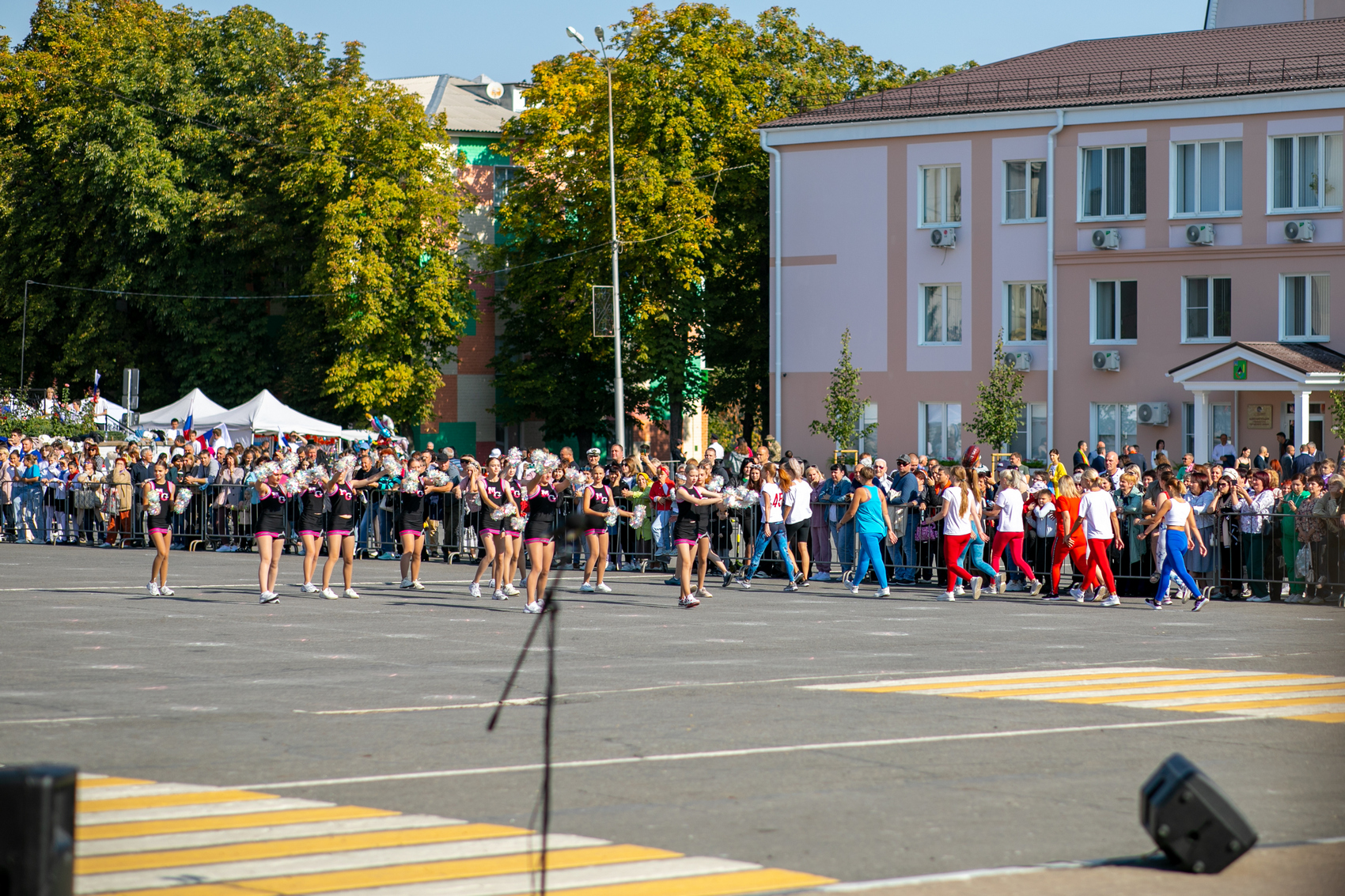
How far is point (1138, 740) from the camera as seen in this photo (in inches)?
399

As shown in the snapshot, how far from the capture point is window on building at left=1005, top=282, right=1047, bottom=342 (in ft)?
145

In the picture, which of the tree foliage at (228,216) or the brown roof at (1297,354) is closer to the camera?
the brown roof at (1297,354)

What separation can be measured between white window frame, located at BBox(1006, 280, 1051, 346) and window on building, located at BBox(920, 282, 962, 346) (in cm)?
127

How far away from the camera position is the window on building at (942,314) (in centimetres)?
4503

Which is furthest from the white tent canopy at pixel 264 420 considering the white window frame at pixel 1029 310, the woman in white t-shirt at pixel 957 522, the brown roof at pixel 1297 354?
the woman in white t-shirt at pixel 957 522

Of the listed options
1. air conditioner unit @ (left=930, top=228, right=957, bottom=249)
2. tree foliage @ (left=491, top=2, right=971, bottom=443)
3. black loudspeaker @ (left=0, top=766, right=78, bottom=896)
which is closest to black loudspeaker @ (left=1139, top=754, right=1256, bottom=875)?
black loudspeaker @ (left=0, top=766, right=78, bottom=896)

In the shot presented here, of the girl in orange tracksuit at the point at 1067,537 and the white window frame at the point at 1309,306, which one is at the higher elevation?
the white window frame at the point at 1309,306

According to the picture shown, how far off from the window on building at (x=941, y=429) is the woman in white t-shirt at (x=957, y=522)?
74.2ft

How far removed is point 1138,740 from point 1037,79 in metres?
37.9

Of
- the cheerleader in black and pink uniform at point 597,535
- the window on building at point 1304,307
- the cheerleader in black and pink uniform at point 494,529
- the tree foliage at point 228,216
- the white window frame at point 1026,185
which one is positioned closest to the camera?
the cheerleader in black and pink uniform at point 494,529

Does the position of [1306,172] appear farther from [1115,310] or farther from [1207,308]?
[1115,310]

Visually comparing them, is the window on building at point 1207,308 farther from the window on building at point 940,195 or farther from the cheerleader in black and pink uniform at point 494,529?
the cheerleader in black and pink uniform at point 494,529

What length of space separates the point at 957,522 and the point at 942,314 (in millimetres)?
23676

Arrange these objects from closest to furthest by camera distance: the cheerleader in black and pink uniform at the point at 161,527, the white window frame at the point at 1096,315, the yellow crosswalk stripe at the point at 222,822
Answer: the yellow crosswalk stripe at the point at 222,822 < the cheerleader in black and pink uniform at the point at 161,527 < the white window frame at the point at 1096,315
